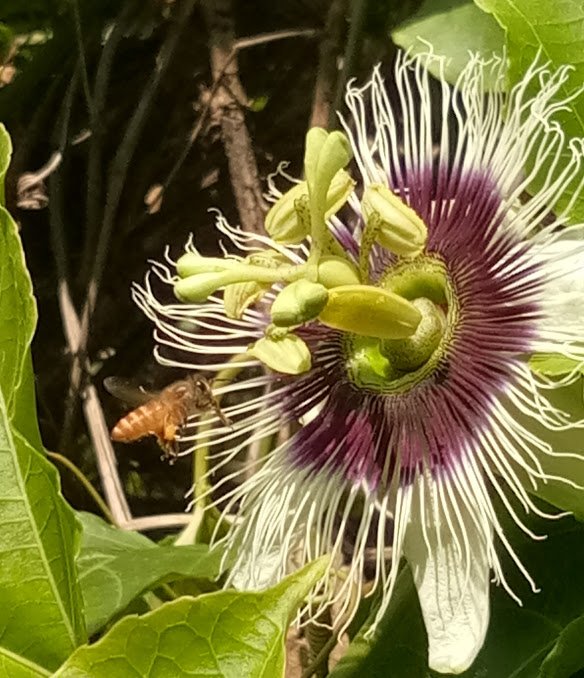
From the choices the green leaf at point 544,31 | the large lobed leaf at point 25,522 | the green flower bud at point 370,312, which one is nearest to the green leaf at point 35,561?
the large lobed leaf at point 25,522

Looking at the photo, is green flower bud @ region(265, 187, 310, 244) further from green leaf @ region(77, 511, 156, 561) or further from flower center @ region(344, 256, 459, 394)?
green leaf @ region(77, 511, 156, 561)

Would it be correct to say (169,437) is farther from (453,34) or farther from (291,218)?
(453,34)

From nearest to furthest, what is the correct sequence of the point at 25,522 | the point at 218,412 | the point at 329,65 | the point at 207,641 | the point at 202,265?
the point at 207,641, the point at 25,522, the point at 202,265, the point at 218,412, the point at 329,65

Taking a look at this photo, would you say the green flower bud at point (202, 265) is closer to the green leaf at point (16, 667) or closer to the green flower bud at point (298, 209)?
the green flower bud at point (298, 209)

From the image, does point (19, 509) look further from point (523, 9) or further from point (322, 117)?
point (322, 117)

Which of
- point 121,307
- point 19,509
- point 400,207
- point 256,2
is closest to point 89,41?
point 256,2

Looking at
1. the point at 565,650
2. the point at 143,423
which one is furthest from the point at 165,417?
the point at 565,650
